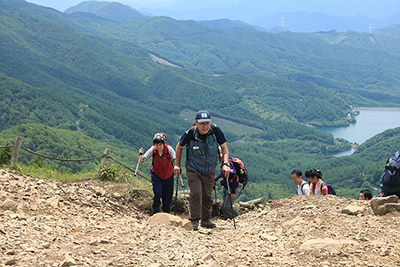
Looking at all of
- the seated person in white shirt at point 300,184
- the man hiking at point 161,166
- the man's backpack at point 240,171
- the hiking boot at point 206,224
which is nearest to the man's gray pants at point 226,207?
the man's backpack at point 240,171

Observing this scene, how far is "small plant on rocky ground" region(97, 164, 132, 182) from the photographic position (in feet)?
33.3

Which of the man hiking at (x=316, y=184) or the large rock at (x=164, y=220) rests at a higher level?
the man hiking at (x=316, y=184)

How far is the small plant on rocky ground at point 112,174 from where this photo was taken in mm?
10156

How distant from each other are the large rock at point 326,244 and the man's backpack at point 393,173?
2.54 metres

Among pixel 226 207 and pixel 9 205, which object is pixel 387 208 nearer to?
pixel 226 207

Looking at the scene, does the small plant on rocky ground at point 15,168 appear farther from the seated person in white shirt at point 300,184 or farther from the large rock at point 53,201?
the seated person in white shirt at point 300,184

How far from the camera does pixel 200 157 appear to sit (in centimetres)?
723

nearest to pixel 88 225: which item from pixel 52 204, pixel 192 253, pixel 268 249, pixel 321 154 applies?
pixel 52 204

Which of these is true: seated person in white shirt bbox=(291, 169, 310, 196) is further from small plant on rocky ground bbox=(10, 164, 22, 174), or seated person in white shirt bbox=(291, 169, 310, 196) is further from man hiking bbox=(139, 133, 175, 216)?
small plant on rocky ground bbox=(10, 164, 22, 174)

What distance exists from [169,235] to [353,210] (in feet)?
12.6

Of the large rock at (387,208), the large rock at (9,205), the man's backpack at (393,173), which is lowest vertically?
the large rock at (9,205)

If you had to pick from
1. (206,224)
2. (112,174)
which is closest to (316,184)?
(206,224)

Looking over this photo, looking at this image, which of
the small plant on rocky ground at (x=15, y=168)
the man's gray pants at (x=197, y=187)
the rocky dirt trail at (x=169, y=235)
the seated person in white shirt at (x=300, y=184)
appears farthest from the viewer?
the seated person in white shirt at (x=300, y=184)

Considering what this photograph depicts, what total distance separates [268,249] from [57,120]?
13658 cm
